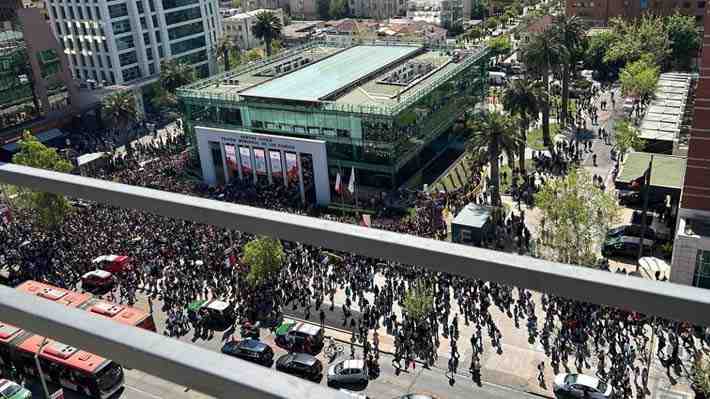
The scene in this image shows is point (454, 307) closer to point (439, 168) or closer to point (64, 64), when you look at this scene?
point (439, 168)

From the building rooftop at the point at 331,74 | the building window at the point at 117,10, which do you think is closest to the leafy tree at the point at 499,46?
the building rooftop at the point at 331,74

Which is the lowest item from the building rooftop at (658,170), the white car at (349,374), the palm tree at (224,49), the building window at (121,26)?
the white car at (349,374)

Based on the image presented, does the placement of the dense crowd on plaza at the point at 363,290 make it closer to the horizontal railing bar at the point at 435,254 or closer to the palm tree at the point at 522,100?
the palm tree at the point at 522,100

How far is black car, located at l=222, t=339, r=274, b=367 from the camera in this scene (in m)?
30.8

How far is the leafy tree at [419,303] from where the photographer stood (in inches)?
1202

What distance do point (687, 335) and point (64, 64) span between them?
68.2 metres

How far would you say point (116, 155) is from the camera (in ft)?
216

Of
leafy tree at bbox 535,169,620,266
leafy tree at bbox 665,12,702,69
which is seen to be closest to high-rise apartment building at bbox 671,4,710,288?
leafy tree at bbox 535,169,620,266

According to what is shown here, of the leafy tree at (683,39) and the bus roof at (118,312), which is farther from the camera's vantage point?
the leafy tree at (683,39)

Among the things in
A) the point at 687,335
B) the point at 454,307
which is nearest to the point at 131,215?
the point at 454,307

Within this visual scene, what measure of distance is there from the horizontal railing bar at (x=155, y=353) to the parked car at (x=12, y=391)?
27695 mm

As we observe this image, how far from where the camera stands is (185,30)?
8800cm

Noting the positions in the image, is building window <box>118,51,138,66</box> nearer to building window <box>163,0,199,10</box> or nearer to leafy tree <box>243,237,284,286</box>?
building window <box>163,0,199,10</box>

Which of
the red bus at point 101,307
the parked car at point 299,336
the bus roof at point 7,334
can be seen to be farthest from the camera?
the parked car at point 299,336
